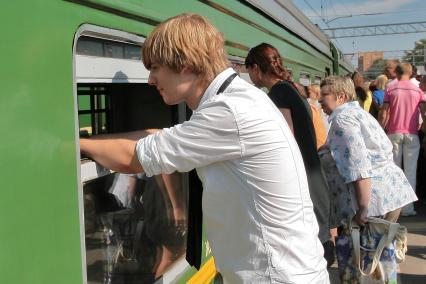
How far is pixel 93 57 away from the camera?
1.64 meters

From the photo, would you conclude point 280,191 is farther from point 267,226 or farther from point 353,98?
point 353,98

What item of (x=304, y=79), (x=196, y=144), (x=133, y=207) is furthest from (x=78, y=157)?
(x=304, y=79)

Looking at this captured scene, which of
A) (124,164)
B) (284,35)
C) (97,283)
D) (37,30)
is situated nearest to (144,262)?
(97,283)

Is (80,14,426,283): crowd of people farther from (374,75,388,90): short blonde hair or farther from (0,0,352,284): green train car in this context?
(374,75,388,90): short blonde hair

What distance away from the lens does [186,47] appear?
60.1 inches

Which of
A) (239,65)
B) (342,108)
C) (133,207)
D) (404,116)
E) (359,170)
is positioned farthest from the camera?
(404,116)

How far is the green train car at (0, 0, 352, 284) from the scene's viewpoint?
50.8 inches

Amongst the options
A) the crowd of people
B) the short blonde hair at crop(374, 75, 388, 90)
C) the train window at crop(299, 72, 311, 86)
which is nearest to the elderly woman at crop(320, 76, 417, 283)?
the crowd of people

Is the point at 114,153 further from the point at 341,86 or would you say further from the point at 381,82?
the point at 381,82

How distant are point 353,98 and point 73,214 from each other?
258cm

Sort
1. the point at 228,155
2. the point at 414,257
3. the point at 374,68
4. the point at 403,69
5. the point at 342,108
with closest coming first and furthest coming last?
1. the point at 228,155
2. the point at 342,108
3. the point at 414,257
4. the point at 403,69
5. the point at 374,68

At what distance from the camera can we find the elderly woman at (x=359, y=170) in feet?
11.3

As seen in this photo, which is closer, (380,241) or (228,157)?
(228,157)

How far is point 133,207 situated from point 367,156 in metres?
1.58
